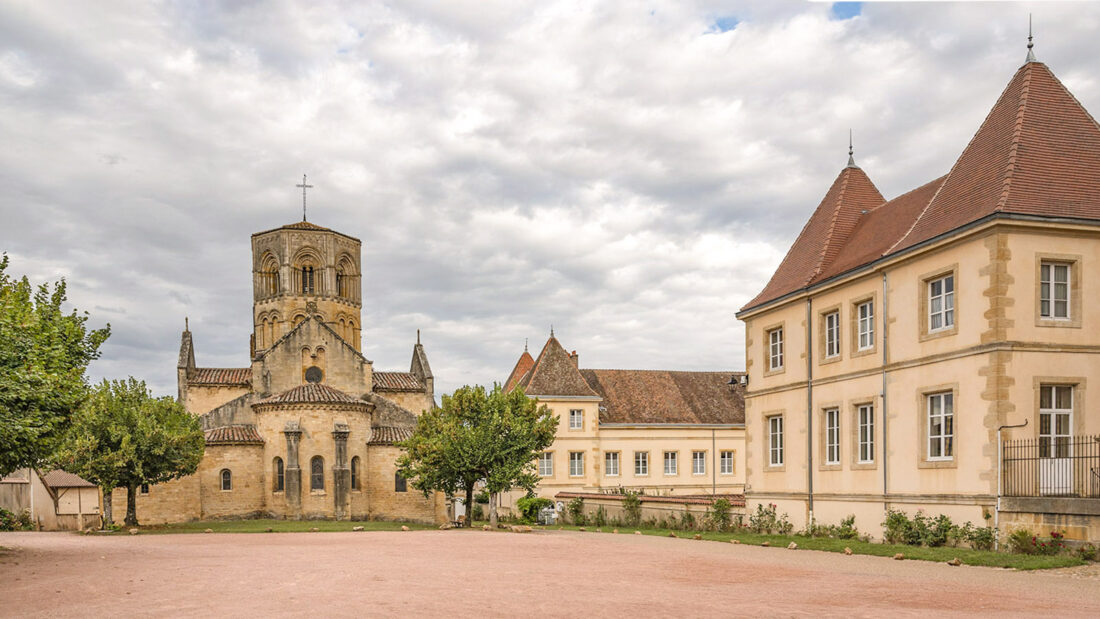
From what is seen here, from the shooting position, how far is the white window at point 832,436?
84.8ft

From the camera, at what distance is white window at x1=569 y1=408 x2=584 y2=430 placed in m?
52.6

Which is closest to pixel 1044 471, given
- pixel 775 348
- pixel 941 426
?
pixel 941 426

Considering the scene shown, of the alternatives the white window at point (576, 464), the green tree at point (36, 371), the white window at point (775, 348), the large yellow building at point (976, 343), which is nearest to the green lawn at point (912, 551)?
the large yellow building at point (976, 343)

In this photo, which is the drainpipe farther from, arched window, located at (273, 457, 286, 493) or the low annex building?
arched window, located at (273, 457, 286, 493)

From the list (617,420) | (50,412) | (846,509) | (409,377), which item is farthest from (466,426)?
(409,377)

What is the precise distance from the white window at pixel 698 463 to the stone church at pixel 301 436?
1462 cm

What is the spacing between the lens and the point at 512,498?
166ft

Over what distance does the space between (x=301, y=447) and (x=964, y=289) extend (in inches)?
1327

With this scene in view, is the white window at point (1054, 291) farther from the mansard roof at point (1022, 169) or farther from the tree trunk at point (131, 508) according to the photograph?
the tree trunk at point (131, 508)

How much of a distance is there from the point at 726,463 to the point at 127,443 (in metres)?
32.6

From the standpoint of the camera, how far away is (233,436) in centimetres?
4756

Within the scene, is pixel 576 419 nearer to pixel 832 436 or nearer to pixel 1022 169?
pixel 832 436

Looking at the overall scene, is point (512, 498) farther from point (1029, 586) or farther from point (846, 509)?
point (1029, 586)

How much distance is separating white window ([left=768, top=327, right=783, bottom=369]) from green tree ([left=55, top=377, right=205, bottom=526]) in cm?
2179
